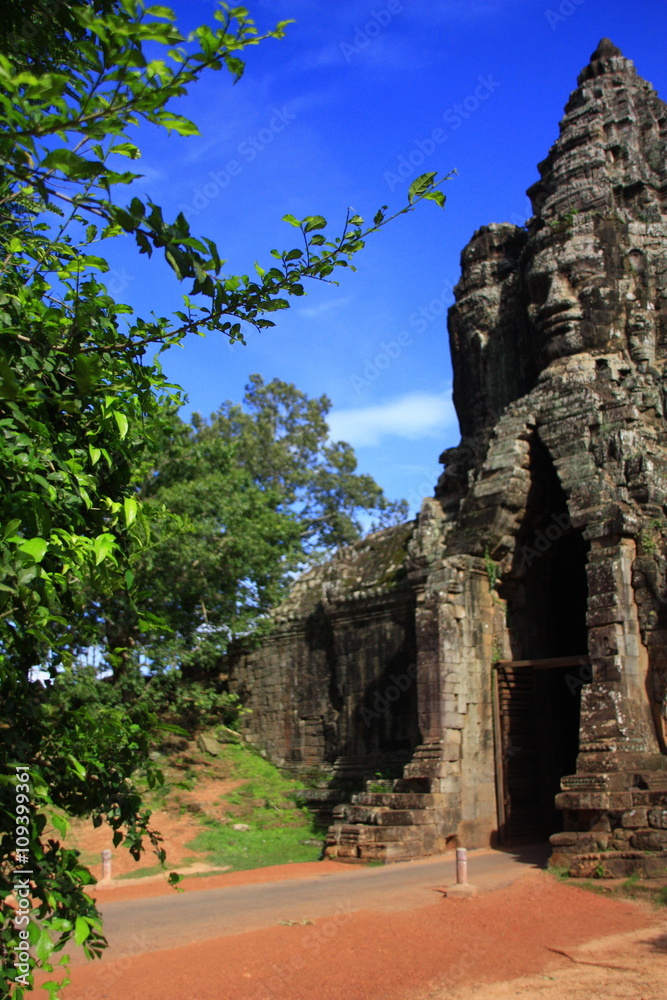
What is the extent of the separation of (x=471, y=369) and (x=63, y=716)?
1795 cm

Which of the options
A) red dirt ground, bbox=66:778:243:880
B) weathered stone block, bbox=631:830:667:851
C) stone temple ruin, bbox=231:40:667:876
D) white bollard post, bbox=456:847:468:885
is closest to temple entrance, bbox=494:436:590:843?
stone temple ruin, bbox=231:40:667:876

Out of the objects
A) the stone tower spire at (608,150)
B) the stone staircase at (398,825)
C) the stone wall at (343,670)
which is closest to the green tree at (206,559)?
the stone wall at (343,670)

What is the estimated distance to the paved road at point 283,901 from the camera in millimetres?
8328

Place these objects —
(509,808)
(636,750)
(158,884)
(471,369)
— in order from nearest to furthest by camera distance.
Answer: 1. (636,750)
2. (158,884)
3. (509,808)
4. (471,369)

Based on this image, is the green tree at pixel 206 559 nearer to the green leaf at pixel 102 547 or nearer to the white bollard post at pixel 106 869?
the white bollard post at pixel 106 869

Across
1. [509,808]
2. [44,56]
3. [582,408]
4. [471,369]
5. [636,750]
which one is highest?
[471,369]

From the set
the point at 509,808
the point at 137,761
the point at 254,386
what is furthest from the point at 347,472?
the point at 137,761

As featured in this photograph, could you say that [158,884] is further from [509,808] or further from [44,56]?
[44,56]

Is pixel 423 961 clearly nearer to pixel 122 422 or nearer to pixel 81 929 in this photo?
pixel 81 929

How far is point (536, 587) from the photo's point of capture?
15789 mm

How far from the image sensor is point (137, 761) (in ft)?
10.8

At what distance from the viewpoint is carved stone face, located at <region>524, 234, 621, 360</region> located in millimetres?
15320

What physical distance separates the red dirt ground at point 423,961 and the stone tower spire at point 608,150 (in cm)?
1247

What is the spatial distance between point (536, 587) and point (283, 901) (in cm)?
807
